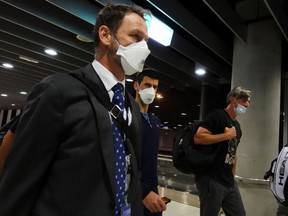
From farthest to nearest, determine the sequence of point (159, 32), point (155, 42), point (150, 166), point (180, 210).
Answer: point (155, 42)
point (180, 210)
point (159, 32)
point (150, 166)

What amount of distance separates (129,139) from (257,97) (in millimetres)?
3943

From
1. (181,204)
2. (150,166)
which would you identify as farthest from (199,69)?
(150,166)

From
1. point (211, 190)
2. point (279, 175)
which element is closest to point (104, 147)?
point (279, 175)

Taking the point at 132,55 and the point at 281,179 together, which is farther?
the point at 281,179

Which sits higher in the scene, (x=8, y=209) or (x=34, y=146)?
(x=34, y=146)

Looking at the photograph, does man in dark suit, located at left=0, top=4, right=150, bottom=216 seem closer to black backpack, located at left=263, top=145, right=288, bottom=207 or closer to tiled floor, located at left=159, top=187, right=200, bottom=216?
black backpack, located at left=263, top=145, right=288, bottom=207

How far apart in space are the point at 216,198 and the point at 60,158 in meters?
1.94

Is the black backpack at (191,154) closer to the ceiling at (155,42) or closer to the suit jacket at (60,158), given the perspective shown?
the suit jacket at (60,158)

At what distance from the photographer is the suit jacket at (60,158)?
0.81m

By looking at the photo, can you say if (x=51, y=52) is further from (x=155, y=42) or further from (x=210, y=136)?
(x=210, y=136)

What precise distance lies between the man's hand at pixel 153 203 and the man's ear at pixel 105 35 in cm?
102

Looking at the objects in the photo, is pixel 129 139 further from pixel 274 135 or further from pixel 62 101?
pixel 274 135

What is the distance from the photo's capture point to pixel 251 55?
4.71 m

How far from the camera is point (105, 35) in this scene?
1.15 metres
